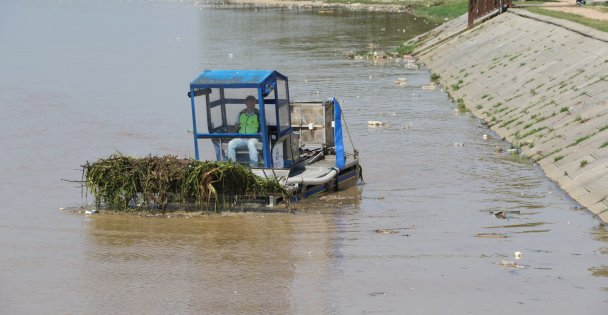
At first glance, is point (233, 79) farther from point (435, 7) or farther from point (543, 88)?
point (435, 7)

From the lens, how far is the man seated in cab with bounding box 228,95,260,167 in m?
17.3

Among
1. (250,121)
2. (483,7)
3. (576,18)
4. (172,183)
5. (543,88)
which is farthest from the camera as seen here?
(483,7)

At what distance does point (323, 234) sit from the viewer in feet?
50.8

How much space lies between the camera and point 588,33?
2936 cm

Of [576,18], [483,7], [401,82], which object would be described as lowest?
[401,82]

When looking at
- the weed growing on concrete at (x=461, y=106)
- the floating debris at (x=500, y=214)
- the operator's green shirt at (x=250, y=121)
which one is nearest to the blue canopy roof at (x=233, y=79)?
the operator's green shirt at (x=250, y=121)

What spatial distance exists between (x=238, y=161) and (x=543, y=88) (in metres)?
11.2

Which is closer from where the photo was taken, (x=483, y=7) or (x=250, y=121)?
(x=250, y=121)

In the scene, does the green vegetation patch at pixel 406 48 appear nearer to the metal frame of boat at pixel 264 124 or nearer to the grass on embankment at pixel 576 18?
the grass on embankment at pixel 576 18

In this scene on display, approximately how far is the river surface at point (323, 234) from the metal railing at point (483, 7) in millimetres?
12445

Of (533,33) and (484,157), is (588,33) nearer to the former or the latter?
(533,33)

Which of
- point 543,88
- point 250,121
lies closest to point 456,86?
point 543,88

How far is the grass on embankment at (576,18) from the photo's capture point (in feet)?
105

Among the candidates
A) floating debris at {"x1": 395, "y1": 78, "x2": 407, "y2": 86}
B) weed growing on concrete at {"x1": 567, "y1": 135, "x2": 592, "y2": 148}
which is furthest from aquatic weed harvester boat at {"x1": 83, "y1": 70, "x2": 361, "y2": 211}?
floating debris at {"x1": 395, "y1": 78, "x2": 407, "y2": 86}
